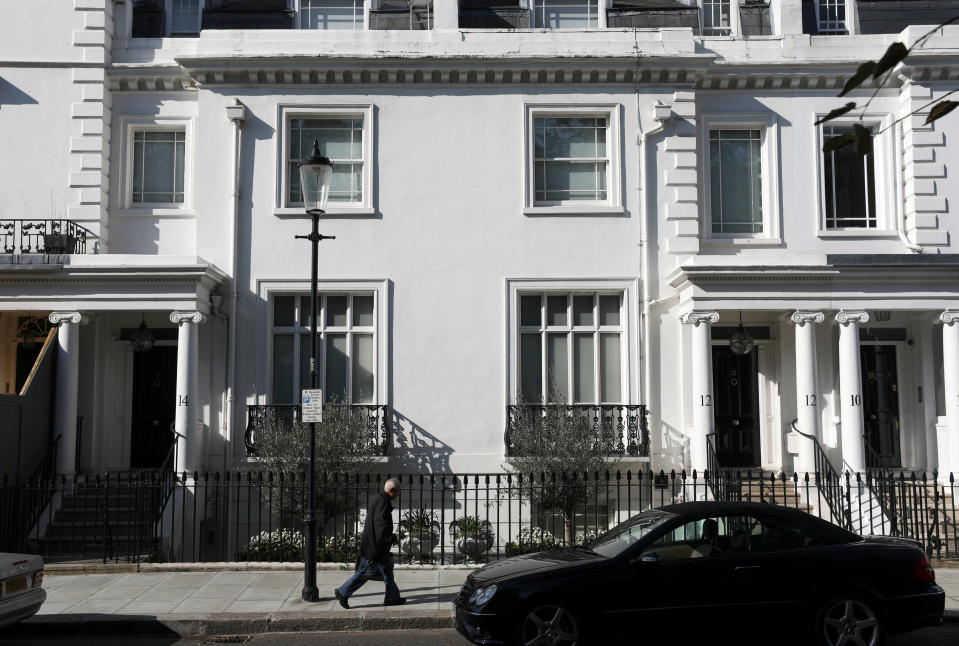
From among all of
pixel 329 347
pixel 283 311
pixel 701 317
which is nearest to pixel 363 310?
pixel 329 347

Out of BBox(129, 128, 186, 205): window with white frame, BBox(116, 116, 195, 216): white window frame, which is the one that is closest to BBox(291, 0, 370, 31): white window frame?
BBox(116, 116, 195, 216): white window frame

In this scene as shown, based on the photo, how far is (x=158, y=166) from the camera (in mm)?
18172

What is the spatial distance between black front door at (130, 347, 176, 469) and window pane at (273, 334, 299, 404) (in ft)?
7.52

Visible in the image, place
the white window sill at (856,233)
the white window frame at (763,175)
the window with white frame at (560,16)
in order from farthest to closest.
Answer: the window with white frame at (560,16) < the white window frame at (763,175) < the white window sill at (856,233)

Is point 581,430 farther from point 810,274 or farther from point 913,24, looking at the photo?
point 913,24

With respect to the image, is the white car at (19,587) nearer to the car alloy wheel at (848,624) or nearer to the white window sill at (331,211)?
the car alloy wheel at (848,624)

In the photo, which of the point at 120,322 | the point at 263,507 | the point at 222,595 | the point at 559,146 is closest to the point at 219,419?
the point at 263,507

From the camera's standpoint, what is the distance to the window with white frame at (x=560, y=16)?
732 inches

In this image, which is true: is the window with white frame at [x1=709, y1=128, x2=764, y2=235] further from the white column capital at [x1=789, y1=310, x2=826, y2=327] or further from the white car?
the white car

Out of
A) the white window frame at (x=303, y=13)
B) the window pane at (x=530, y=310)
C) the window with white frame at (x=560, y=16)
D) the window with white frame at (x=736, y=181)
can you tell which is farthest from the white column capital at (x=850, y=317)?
the white window frame at (x=303, y=13)

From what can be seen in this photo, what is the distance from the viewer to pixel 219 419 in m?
16.8

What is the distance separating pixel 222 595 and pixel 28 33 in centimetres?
1235

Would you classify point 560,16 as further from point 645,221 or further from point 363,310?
point 363,310

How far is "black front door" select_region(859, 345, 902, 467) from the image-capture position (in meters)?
A: 17.8
